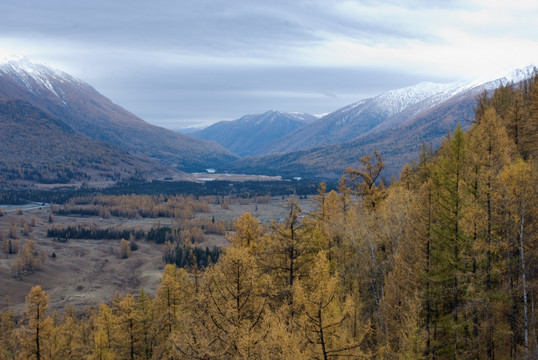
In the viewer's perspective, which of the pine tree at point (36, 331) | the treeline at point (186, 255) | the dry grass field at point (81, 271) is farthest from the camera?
the treeline at point (186, 255)

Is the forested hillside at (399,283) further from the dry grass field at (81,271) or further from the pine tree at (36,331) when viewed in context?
the dry grass field at (81,271)

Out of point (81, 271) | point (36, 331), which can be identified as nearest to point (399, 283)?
point (36, 331)

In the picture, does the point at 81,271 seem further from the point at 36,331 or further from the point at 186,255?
the point at 36,331

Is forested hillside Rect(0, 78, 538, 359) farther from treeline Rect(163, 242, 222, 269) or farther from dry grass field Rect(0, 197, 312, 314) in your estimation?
treeline Rect(163, 242, 222, 269)

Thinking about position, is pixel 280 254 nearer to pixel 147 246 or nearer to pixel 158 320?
pixel 158 320

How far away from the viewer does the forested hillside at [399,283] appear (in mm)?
20766

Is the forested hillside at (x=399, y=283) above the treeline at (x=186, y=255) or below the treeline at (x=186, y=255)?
above

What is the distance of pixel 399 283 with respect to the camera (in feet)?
97.6

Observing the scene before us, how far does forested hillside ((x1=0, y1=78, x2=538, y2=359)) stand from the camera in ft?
68.1

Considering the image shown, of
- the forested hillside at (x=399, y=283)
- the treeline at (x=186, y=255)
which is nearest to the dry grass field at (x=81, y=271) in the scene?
the treeline at (x=186, y=255)

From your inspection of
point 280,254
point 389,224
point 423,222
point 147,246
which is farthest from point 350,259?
point 147,246

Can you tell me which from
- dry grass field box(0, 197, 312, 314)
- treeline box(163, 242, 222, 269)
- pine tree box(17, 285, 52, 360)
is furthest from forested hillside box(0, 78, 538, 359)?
treeline box(163, 242, 222, 269)

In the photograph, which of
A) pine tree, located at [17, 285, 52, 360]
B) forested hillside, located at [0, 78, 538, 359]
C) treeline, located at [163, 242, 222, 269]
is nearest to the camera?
forested hillside, located at [0, 78, 538, 359]

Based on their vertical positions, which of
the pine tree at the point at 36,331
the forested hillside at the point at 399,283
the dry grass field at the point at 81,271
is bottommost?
the dry grass field at the point at 81,271
